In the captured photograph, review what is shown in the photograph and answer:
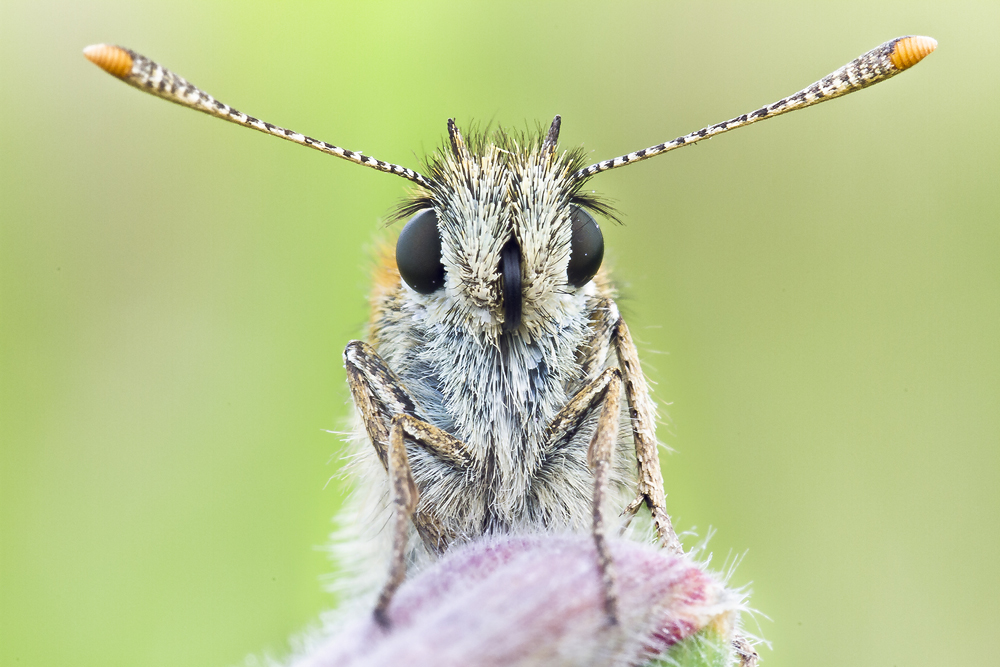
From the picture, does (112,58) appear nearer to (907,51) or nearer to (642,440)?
(642,440)

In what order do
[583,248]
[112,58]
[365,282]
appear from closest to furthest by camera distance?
[112,58]
[583,248]
[365,282]

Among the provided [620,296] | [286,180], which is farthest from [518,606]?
[286,180]

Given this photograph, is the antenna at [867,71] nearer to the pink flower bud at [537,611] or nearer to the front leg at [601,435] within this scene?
the front leg at [601,435]

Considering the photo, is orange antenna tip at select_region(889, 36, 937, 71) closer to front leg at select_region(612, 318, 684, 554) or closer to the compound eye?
the compound eye

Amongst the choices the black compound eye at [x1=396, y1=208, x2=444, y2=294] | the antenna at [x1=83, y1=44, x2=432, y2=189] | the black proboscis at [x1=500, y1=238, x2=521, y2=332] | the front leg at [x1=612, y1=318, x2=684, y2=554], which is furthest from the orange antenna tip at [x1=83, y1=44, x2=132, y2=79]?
the front leg at [x1=612, y1=318, x2=684, y2=554]

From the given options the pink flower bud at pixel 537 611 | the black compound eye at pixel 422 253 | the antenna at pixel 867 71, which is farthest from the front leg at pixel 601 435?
the antenna at pixel 867 71

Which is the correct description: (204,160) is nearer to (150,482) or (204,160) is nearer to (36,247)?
(36,247)

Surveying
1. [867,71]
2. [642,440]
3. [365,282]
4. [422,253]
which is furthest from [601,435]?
[365,282]
